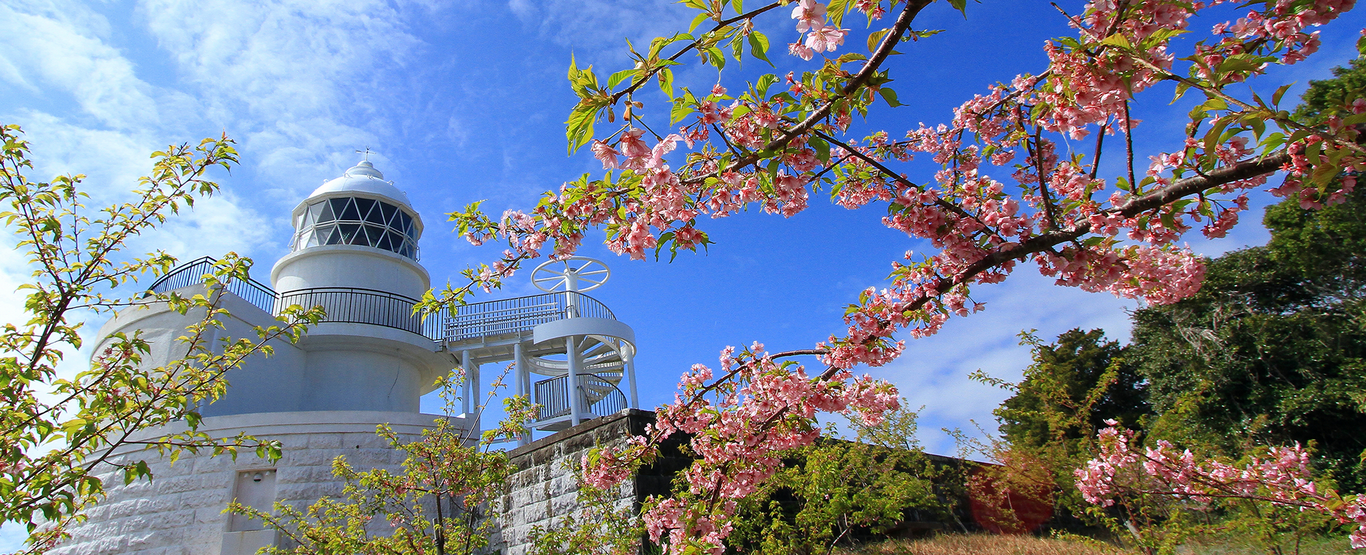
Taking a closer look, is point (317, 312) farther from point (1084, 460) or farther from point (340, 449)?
point (1084, 460)

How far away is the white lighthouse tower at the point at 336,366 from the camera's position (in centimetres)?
760

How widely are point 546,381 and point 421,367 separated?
3267 mm

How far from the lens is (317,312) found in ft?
14.1

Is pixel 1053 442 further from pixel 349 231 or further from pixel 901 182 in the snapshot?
pixel 349 231

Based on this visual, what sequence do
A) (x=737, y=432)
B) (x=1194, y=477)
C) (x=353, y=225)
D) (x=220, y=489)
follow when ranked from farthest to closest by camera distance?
(x=353, y=225) → (x=220, y=489) → (x=1194, y=477) → (x=737, y=432)

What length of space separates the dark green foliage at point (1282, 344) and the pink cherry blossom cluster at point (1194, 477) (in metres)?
8.27

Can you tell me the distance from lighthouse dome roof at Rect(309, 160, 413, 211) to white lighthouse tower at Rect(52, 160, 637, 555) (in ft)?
0.19

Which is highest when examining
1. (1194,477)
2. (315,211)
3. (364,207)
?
(315,211)

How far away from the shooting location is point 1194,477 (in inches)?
186

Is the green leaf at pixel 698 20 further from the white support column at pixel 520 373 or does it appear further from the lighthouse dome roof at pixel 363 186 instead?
the lighthouse dome roof at pixel 363 186

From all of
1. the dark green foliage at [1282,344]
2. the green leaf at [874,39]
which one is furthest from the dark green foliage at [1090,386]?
Result: the green leaf at [874,39]

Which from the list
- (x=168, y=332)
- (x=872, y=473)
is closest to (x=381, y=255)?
(x=168, y=332)

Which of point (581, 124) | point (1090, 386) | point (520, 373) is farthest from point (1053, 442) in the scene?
point (1090, 386)

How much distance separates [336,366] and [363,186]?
4.34 meters
